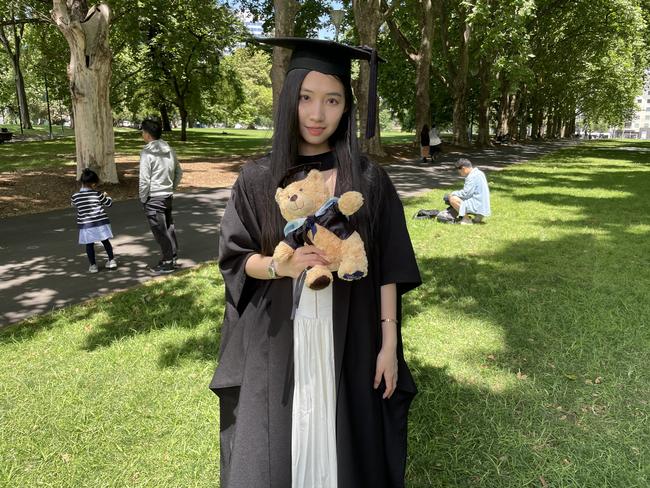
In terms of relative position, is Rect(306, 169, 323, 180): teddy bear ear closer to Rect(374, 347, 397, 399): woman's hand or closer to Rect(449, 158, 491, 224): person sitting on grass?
Rect(374, 347, 397, 399): woman's hand

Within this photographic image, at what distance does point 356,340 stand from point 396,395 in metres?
0.36

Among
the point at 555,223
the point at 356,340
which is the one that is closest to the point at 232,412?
the point at 356,340

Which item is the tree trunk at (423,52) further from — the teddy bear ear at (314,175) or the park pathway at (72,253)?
the teddy bear ear at (314,175)

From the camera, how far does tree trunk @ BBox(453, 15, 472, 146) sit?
26.2 metres

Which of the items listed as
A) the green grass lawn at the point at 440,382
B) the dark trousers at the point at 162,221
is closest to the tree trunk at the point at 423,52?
the green grass lawn at the point at 440,382

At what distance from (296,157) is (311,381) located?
2.89 feet

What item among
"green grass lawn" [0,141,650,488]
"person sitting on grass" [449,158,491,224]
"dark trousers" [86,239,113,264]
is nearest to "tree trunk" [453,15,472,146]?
"person sitting on grass" [449,158,491,224]

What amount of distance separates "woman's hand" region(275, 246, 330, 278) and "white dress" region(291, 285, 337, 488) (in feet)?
0.53

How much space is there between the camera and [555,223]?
9.52 metres

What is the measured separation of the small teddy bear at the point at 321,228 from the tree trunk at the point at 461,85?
2543cm

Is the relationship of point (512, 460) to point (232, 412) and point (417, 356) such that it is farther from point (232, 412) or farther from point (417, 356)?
point (232, 412)

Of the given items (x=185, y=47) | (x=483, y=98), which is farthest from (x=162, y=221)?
(x=483, y=98)

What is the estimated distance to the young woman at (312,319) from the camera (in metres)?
1.82

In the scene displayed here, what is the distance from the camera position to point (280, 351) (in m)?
1.86
